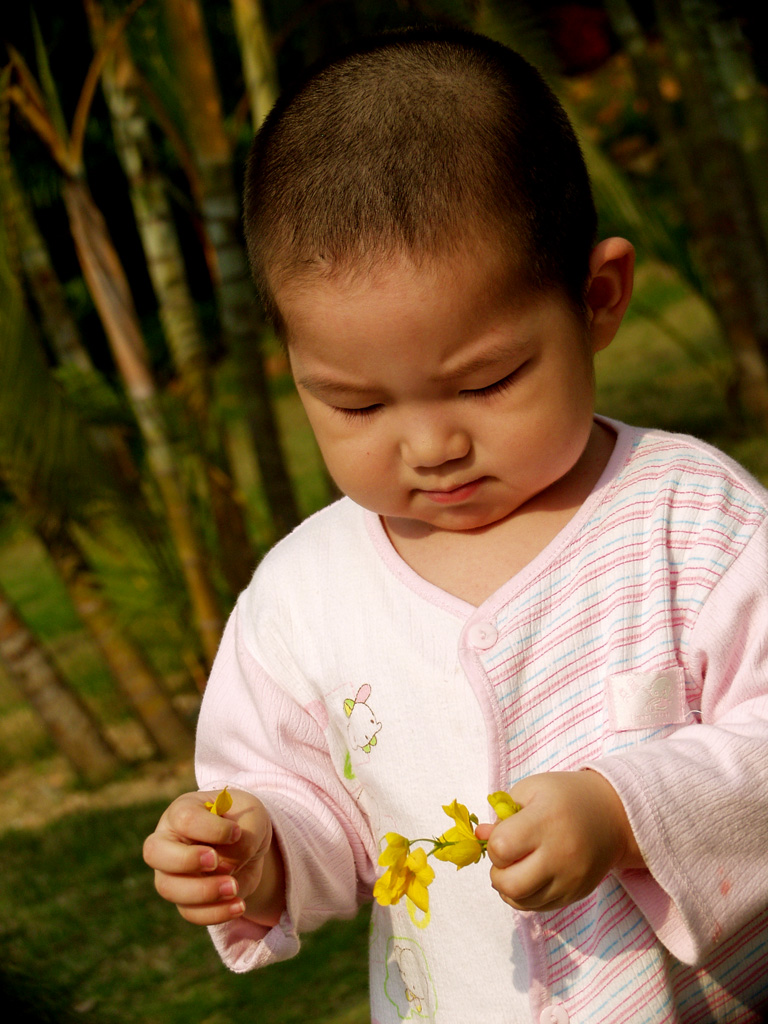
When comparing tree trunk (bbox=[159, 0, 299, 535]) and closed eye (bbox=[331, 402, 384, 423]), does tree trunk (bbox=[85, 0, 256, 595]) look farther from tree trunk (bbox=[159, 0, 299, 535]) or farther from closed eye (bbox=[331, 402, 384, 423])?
closed eye (bbox=[331, 402, 384, 423])

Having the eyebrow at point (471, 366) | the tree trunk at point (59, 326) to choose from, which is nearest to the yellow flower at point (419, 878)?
the eyebrow at point (471, 366)

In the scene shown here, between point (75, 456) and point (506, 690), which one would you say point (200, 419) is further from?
point (506, 690)

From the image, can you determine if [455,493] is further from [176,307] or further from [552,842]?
[176,307]

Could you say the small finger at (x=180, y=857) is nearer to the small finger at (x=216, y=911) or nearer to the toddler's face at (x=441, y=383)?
the small finger at (x=216, y=911)

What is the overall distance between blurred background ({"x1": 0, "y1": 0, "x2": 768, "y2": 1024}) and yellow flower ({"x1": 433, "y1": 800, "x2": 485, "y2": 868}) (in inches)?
60.2

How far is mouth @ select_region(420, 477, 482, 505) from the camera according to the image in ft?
4.56

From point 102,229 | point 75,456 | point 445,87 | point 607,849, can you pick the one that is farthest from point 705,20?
point 607,849

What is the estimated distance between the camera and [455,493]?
1.39 metres

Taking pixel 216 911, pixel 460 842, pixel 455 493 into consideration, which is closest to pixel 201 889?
pixel 216 911

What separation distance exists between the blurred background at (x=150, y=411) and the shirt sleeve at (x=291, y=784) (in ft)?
3.51

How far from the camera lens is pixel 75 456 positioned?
356cm

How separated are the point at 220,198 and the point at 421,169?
2.51 meters

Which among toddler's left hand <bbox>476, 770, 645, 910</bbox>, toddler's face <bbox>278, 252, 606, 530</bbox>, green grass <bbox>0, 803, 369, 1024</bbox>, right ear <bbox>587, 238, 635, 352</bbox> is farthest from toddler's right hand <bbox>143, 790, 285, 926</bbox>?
green grass <bbox>0, 803, 369, 1024</bbox>

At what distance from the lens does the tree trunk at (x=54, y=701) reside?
3738mm
